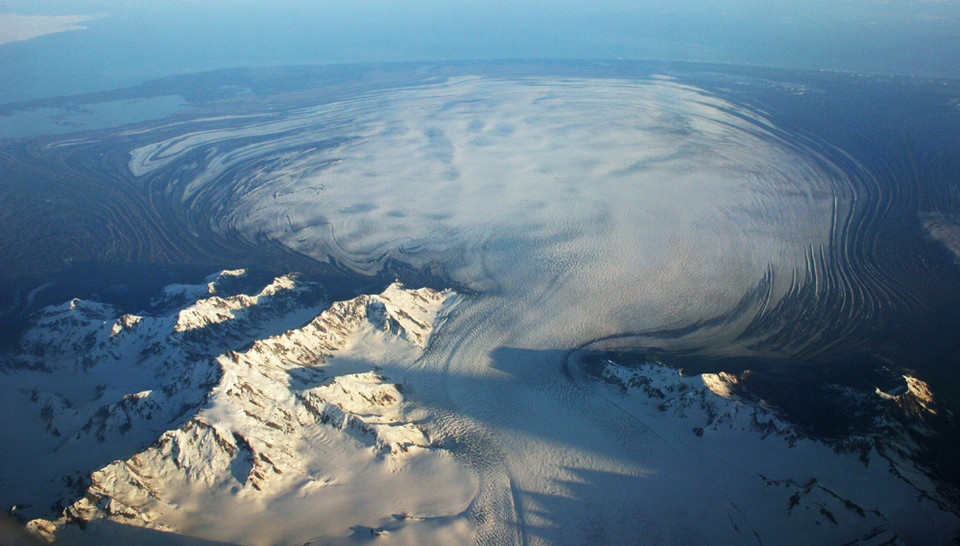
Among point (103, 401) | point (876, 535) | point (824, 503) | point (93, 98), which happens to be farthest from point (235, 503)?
point (93, 98)

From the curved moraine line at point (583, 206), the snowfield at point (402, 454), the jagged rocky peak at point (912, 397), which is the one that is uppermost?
the curved moraine line at point (583, 206)

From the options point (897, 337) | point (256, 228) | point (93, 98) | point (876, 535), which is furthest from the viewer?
point (93, 98)

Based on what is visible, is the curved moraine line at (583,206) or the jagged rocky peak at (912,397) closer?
the jagged rocky peak at (912,397)

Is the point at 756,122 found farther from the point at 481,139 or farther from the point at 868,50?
the point at 868,50

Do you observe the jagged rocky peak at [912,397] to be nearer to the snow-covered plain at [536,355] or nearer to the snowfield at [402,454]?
the snowfield at [402,454]

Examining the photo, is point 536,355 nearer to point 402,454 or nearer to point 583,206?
point 402,454

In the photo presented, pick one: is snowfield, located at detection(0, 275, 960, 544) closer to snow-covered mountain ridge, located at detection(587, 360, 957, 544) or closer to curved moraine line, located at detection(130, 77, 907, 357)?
snow-covered mountain ridge, located at detection(587, 360, 957, 544)

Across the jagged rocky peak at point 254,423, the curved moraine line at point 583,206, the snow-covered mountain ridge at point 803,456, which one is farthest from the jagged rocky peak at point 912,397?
the jagged rocky peak at point 254,423

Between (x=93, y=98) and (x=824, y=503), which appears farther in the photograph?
(x=93, y=98)
